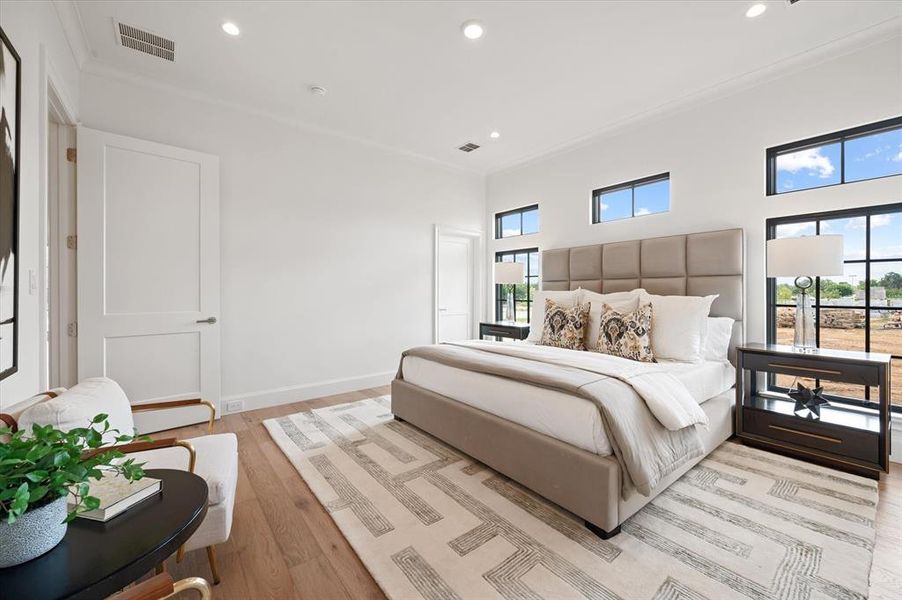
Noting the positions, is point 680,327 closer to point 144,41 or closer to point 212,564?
point 212,564

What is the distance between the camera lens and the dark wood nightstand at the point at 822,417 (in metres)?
2.27

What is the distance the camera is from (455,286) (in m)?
5.50

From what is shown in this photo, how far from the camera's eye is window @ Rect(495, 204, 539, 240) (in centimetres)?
512

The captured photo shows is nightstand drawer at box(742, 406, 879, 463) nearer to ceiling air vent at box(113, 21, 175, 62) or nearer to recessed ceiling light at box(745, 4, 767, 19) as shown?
recessed ceiling light at box(745, 4, 767, 19)

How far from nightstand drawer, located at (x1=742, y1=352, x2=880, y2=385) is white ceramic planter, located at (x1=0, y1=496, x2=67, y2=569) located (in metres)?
3.59

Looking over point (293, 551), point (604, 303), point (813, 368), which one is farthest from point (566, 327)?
point (293, 551)

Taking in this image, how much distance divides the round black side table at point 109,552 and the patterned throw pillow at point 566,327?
9.43 feet

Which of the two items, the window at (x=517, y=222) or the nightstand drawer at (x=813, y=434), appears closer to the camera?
the nightstand drawer at (x=813, y=434)

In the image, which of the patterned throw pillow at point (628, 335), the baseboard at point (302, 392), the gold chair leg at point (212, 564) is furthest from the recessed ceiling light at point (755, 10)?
the baseboard at point (302, 392)

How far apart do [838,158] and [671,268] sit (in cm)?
134

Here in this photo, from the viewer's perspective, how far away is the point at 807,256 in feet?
8.39

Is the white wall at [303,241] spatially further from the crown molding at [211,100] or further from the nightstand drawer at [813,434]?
the nightstand drawer at [813,434]

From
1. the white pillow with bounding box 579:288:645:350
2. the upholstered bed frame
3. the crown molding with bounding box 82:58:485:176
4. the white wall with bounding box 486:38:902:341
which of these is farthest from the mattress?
the crown molding with bounding box 82:58:485:176

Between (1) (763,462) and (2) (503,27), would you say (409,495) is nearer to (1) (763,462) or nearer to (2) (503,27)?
(1) (763,462)
